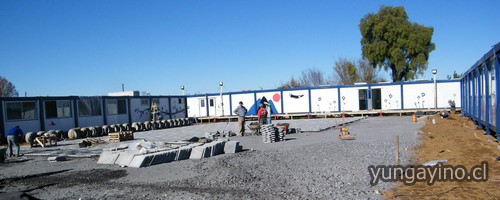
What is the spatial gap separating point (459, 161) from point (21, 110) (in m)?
22.9

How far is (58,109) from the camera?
81.0 ft

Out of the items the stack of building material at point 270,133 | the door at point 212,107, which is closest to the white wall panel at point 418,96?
the door at point 212,107

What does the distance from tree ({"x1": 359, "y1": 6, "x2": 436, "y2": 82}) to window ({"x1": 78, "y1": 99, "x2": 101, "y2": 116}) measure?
28.7 metres

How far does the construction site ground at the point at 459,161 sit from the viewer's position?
616 centimetres

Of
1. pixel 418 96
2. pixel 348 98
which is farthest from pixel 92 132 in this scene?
pixel 418 96

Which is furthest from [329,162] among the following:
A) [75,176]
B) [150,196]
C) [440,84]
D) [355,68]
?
[355,68]

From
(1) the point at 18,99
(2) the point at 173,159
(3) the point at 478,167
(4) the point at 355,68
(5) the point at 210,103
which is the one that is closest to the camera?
(3) the point at 478,167

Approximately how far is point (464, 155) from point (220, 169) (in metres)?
5.91

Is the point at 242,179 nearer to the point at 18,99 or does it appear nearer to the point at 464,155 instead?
A: the point at 464,155

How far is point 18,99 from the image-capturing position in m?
22.5

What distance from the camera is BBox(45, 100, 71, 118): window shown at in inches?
949

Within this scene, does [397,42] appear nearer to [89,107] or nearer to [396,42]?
[396,42]

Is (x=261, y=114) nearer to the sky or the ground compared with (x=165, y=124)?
nearer to the sky

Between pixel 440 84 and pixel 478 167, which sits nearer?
pixel 478 167
